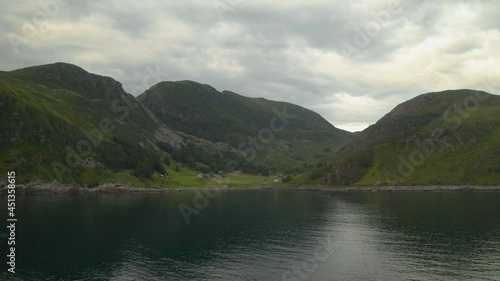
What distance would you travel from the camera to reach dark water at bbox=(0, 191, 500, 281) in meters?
73.2

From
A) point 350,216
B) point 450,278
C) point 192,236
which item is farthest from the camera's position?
point 350,216

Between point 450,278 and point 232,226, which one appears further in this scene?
point 232,226

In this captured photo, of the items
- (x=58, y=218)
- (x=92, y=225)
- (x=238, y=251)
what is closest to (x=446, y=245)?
(x=238, y=251)

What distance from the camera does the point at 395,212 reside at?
163m

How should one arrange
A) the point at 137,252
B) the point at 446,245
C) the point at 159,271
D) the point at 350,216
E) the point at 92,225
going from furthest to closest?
the point at 350,216 < the point at 92,225 < the point at 446,245 < the point at 137,252 < the point at 159,271

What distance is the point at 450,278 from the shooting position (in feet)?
227

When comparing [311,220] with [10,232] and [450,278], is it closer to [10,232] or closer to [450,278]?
[450,278]

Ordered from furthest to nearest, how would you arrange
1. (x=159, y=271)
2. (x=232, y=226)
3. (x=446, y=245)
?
(x=232, y=226) < (x=446, y=245) < (x=159, y=271)

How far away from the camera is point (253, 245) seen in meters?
98.6

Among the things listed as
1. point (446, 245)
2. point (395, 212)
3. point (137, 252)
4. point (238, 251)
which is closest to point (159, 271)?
point (137, 252)

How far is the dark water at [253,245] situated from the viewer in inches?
2881

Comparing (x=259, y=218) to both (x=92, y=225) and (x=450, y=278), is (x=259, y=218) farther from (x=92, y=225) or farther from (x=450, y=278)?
(x=450, y=278)

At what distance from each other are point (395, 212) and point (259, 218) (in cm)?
6275

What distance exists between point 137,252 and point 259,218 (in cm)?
7033
